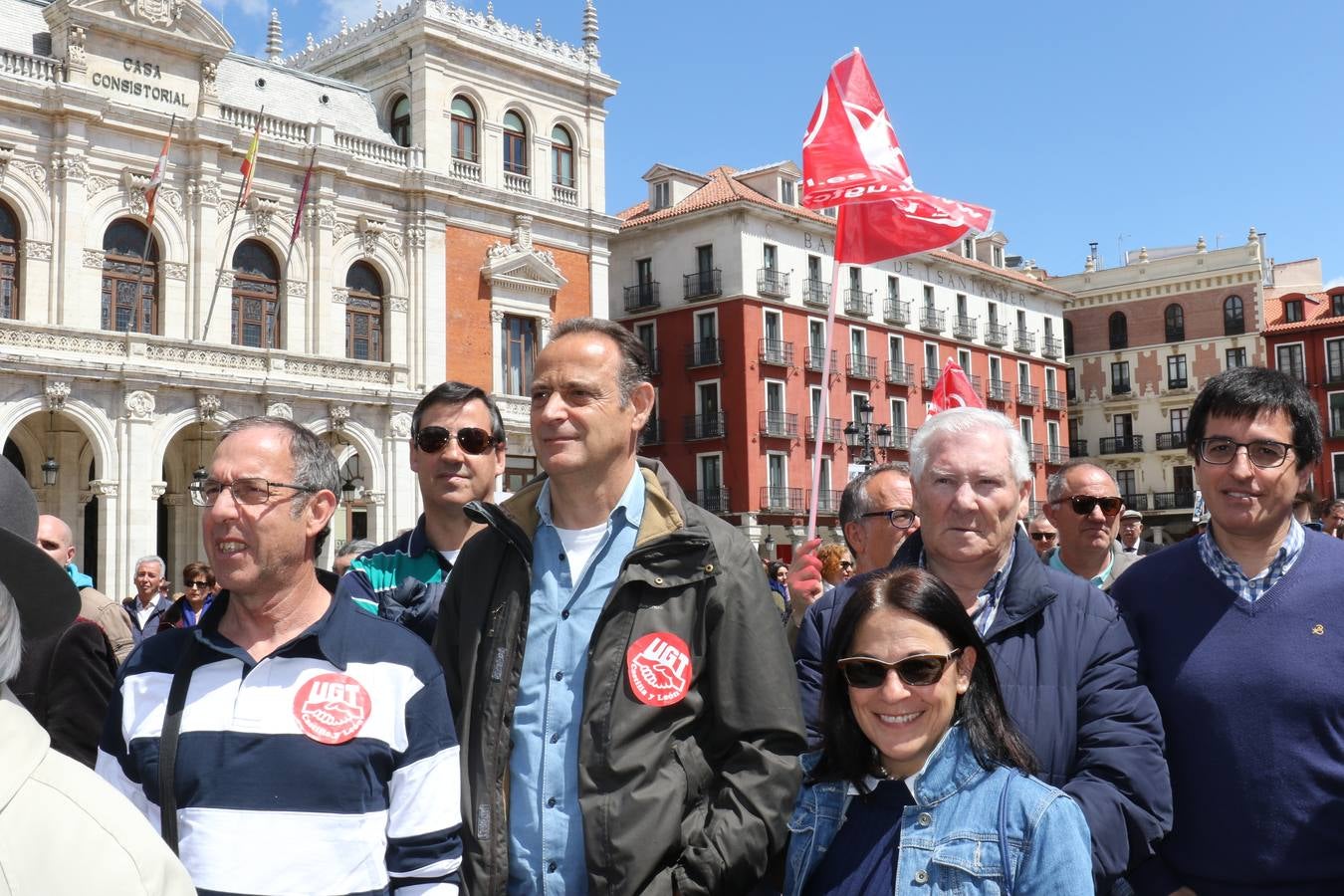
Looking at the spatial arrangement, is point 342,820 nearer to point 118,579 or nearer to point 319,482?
point 319,482

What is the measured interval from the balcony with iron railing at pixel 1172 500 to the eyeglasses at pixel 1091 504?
43969mm

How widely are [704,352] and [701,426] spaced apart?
2234mm

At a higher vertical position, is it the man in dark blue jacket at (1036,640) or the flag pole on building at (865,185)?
the flag pole on building at (865,185)

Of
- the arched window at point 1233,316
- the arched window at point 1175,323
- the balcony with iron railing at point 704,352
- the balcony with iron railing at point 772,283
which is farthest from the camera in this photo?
the arched window at point 1175,323

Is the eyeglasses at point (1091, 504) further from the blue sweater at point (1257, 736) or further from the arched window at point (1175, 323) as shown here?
the arched window at point (1175, 323)

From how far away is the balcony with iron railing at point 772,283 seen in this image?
34812mm

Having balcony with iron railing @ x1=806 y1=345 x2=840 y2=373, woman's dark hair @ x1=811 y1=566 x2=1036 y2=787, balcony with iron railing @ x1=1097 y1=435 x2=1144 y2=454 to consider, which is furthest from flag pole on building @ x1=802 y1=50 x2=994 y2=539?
balcony with iron railing @ x1=1097 y1=435 x2=1144 y2=454

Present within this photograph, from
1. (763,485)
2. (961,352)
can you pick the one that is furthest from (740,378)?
(961,352)

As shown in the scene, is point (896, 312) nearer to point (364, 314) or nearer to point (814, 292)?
point (814, 292)

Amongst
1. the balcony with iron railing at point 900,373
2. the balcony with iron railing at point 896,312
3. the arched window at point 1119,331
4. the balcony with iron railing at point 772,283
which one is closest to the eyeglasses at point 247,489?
the balcony with iron railing at point 772,283

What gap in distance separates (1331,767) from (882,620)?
4.23 feet

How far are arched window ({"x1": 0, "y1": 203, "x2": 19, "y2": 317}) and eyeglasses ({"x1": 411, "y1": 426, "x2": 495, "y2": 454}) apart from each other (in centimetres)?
2109

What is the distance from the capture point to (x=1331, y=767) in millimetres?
2930

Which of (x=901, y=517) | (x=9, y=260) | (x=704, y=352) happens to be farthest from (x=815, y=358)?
(x=901, y=517)
